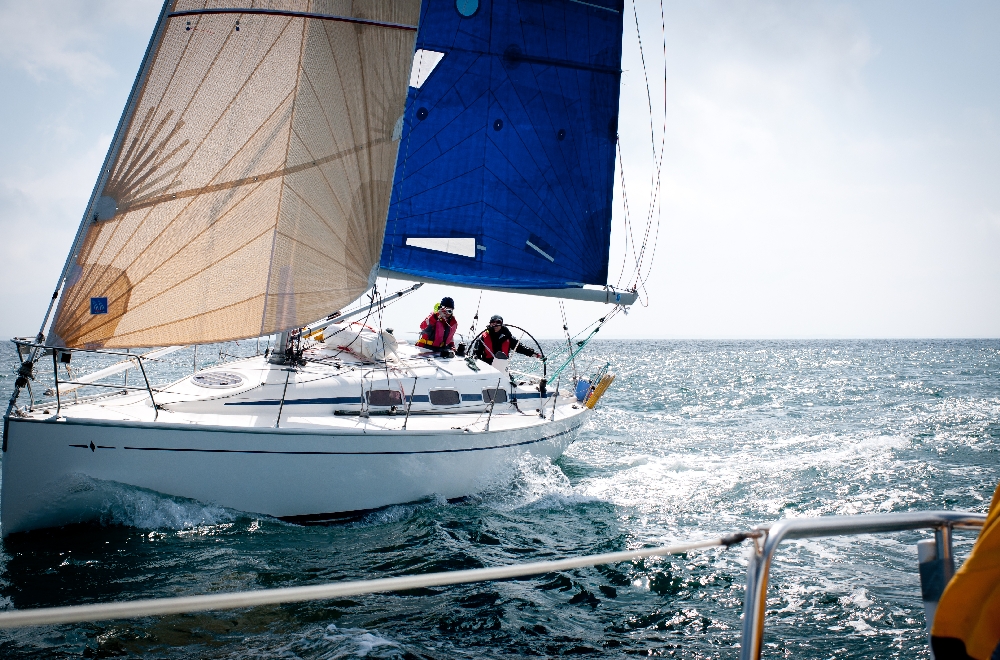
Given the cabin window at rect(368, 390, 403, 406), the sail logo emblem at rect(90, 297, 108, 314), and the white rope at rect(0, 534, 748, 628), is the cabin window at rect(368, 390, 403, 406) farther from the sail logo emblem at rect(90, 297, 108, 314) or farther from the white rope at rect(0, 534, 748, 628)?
the white rope at rect(0, 534, 748, 628)

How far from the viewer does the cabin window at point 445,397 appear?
8.63 m

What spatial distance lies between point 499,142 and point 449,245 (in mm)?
1941

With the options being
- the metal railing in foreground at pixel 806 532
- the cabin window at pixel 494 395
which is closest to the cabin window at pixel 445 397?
the cabin window at pixel 494 395

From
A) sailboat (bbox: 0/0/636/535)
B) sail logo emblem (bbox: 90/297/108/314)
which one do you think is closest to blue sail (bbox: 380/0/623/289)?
sailboat (bbox: 0/0/636/535)

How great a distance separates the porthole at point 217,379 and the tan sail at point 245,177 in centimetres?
199

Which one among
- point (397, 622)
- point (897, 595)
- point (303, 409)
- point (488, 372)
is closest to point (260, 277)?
point (303, 409)

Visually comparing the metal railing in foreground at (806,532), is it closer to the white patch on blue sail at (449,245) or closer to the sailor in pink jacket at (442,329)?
the sailor in pink jacket at (442,329)

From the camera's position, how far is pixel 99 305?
5477 mm

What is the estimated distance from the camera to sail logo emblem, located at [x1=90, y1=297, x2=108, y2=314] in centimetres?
546

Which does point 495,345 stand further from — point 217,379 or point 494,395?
point 217,379

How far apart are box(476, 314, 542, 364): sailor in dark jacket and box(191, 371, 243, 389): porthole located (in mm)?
3891

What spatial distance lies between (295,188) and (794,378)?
30873 millimetres

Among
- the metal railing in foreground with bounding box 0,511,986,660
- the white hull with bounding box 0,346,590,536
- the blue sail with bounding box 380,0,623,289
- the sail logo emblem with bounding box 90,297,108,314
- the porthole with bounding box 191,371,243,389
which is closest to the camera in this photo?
the metal railing in foreground with bounding box 0,511,986,660

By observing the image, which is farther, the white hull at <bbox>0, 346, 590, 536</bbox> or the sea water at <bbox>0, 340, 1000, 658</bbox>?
the white hull at <bbox>0, 346, 590, 536</bbox>
